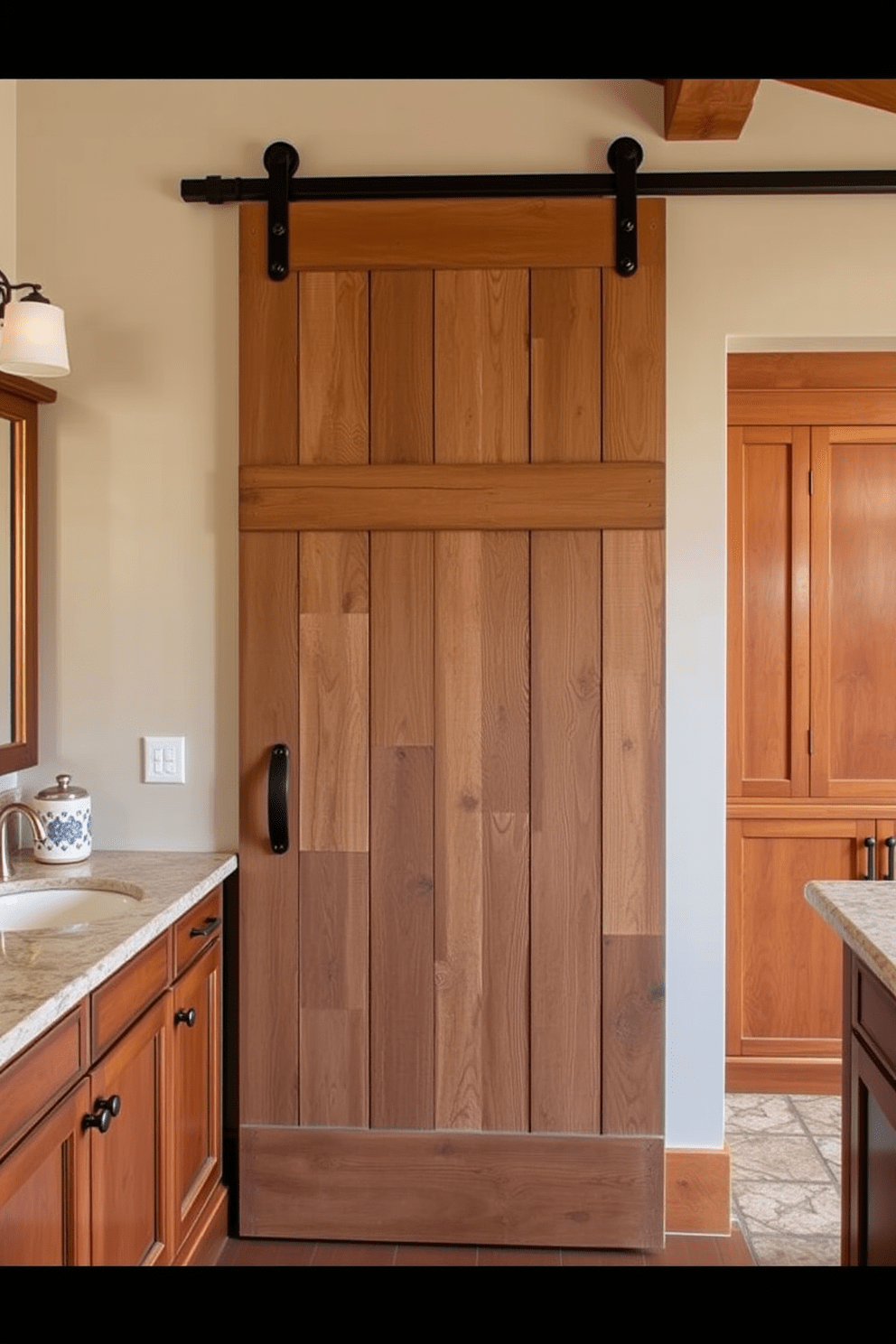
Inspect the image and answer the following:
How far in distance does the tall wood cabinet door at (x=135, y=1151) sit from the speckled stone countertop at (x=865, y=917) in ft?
3.91

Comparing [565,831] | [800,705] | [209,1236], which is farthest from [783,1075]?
[209,1236]

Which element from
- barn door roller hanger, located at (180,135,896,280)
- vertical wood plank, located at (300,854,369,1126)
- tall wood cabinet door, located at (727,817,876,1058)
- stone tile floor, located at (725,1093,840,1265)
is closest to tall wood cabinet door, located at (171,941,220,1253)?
vertical wood plank, located at (300,854,369,1126)

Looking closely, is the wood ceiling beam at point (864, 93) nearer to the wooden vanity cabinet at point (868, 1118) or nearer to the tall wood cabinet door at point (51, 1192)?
the wooden vanity cabinet at point (868, 1118)

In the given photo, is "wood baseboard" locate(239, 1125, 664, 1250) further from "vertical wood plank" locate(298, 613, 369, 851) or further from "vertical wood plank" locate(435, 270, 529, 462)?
"vertical wood plank" locate(435, 270, 529, 462)

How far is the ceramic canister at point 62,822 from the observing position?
2.40 m

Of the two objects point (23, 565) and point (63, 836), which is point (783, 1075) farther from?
point (23, 565)

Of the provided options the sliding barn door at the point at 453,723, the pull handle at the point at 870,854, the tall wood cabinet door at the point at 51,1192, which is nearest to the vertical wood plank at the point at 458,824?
the sliding barn door at the point at 453,723

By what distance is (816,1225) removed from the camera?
8.75ft

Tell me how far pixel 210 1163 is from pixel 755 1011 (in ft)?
5.94

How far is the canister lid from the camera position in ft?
7.91

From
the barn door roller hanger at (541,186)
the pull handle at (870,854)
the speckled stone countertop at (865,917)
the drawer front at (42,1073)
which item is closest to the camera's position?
the drawer front at (42,1073)

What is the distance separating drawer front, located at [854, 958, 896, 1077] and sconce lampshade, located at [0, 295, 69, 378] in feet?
6.02

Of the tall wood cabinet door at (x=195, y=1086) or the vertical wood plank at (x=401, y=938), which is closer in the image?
the tall wood cabinet door at (x=195, y=1086)
